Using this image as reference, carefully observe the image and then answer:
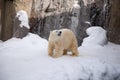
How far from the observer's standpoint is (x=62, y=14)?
1619 centimetres

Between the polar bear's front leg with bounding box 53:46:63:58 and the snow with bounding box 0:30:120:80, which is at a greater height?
the polar bear's front leg with bounding box 53:46:63:58

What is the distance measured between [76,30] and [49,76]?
10677 millimetres

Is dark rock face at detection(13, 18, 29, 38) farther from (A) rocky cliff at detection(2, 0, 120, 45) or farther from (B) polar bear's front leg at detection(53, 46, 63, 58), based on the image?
(B) polar bear's front leg at detection(53, 46, 63, 58)

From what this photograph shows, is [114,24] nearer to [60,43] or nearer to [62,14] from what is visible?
[60,43]

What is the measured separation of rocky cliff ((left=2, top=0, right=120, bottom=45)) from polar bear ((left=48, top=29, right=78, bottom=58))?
5.23 meters

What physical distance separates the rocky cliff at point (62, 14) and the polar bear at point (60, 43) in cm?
523

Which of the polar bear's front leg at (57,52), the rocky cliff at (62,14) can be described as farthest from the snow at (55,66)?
the rocky cliff at (62,14)

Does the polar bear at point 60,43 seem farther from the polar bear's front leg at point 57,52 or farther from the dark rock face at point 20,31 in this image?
the dark rock face at point 20,31

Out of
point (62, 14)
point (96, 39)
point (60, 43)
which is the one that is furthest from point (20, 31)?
point (62, 14)

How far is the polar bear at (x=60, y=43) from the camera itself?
6027 mm

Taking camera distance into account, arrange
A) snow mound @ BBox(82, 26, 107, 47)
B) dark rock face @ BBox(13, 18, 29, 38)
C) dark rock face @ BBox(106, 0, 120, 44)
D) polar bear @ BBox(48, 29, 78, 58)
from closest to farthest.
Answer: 1. polar bear @ BBox(48, 29, 78, 58)
2. snow mound @ BBox(82, 26, 107, 47)
3. dark rock face @ BBox(13, 18, 29, 38)
4. dark rock face @ BBox(106, 0, 120, 44)

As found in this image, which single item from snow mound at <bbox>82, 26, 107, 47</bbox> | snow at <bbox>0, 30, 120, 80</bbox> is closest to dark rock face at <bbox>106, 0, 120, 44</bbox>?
snow mound at <bbox>82, 26, 107, 47</bbox>

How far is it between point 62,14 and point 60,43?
1028 cm

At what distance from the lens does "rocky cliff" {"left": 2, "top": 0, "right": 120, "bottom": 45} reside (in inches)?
480
